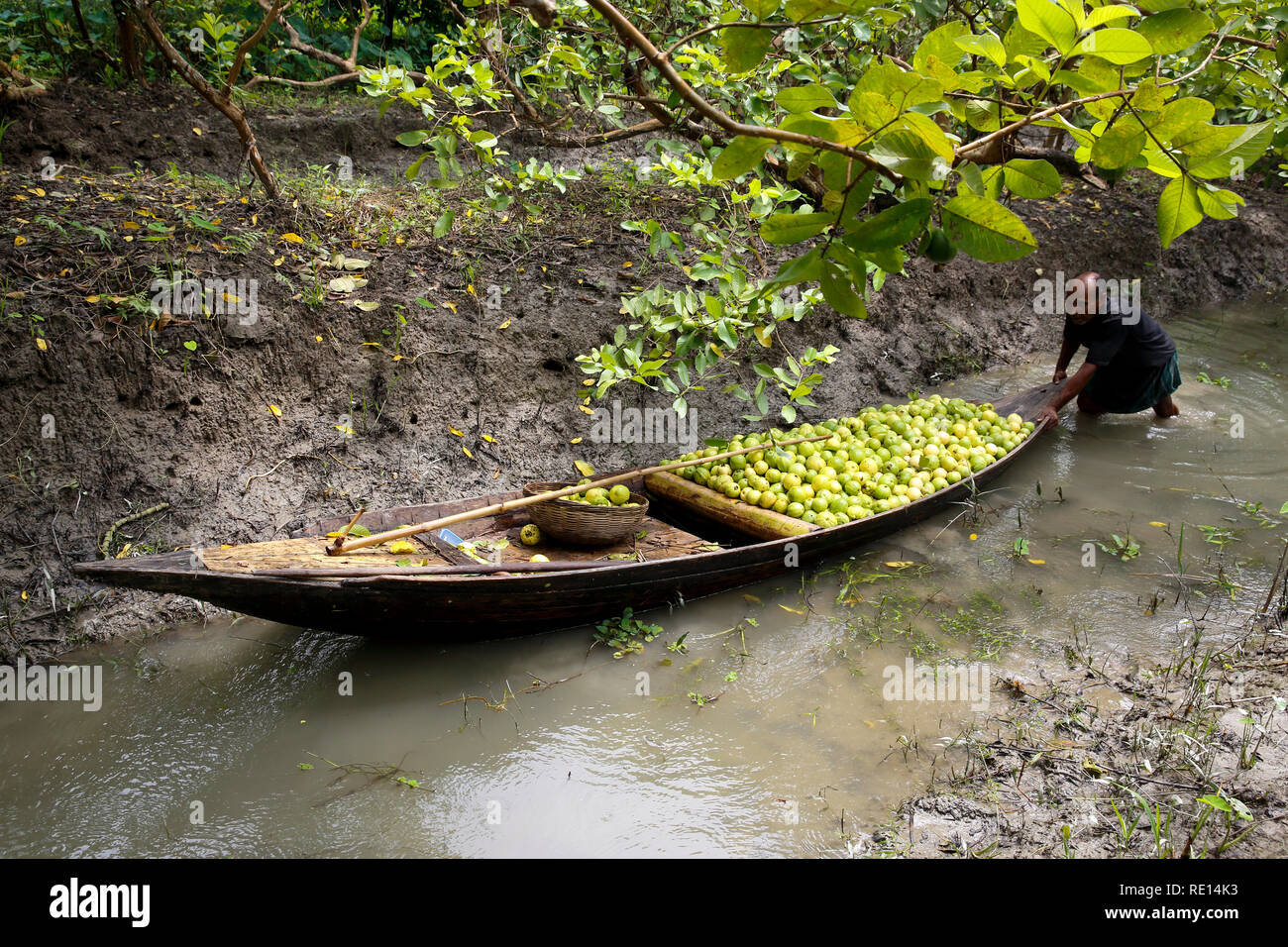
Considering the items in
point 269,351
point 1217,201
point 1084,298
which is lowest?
point 1217,201

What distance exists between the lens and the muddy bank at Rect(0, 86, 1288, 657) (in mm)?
4398

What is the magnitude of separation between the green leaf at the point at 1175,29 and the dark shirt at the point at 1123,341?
5457 millimetres

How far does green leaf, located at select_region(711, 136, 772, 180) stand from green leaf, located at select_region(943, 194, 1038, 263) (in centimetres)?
34

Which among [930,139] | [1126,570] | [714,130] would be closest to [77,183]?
[714,130]

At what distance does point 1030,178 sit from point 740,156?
1.67 feet

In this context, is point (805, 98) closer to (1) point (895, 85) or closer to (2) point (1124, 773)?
(1) point (895, 85)

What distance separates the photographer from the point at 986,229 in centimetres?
133

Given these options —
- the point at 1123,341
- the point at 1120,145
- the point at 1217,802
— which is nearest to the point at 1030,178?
the point at 1120,145

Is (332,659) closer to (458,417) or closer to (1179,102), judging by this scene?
(458,417)

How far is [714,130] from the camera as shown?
564cm

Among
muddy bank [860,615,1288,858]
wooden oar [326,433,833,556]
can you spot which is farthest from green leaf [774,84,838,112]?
wooden oar [326,433,833,556]

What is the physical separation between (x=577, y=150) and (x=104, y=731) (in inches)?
266

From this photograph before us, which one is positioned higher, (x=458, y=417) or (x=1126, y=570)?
(x=458, y=417)

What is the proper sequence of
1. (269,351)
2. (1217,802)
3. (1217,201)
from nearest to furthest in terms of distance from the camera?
1. (1217,201)
2. (1217,802)
3. (269,351)
